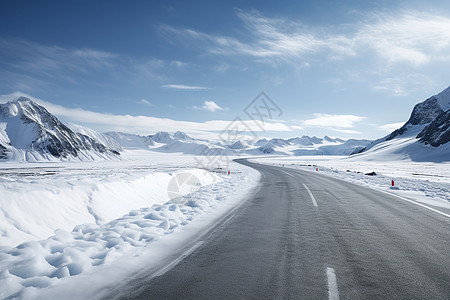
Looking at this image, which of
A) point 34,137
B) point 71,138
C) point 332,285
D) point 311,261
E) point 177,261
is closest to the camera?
point 332,285

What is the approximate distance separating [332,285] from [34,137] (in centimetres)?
19073

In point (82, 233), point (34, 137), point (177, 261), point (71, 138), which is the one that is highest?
point (71, 138)

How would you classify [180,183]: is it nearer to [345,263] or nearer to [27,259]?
[27,259]

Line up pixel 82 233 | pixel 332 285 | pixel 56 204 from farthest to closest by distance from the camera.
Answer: pixel 56 204 → pixel 82 233 → pixel 332 285

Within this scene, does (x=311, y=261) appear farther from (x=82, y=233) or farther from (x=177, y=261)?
(x=82, y=233)

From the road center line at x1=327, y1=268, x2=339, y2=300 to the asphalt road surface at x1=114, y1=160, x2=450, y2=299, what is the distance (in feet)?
0.05

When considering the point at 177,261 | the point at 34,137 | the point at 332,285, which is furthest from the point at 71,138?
the point at 332,285

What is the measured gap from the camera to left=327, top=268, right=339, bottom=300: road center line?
3471mm

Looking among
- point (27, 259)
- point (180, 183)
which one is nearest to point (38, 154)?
point (180, 183)

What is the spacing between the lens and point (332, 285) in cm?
377

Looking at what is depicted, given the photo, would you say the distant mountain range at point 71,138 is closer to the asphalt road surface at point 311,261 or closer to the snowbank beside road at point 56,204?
the asphalt road surface at point 311,261

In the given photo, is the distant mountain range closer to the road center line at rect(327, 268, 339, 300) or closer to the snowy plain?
the snowy plain

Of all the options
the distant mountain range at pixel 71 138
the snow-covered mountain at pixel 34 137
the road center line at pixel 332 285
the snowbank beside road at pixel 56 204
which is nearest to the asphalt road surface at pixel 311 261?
the road center line at pixel 332 285

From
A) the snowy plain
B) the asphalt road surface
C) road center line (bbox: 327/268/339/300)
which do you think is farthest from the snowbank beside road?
road center line (bbox: 327/268/339/300)
